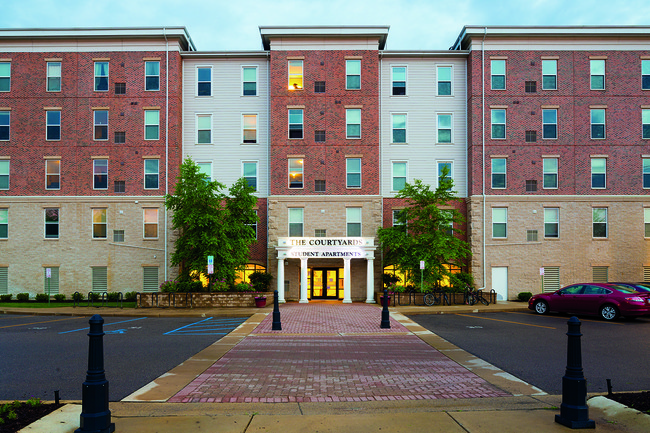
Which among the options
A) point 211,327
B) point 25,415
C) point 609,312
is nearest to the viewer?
point 25,415

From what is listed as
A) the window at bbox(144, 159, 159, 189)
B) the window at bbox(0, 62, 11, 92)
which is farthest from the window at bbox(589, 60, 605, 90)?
the window at bbox(0, 62, 11, 92)

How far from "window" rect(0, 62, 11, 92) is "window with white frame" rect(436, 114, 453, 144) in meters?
29.4

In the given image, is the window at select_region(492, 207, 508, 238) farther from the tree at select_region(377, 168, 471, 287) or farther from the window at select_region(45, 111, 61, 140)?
the window at select_region(45, 111, 61, 140)

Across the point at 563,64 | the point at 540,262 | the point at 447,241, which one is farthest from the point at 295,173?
the point at 563,64

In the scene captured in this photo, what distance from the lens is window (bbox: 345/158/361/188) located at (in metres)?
31.0

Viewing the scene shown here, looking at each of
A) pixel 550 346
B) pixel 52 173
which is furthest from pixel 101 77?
pixel 550 346

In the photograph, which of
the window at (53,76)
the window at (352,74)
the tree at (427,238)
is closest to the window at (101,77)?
the window at (53,76)

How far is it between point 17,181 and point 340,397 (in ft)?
105

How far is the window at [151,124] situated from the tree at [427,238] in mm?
16383

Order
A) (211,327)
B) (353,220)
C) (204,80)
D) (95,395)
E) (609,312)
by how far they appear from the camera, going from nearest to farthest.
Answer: (95,395), (211,327), (609,312), (353,220), (204,80)

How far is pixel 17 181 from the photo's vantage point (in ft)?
102

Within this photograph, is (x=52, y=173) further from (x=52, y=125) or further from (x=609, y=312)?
(x=609, y=312)

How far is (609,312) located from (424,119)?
17.5 meters

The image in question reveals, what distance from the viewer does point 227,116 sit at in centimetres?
3191
